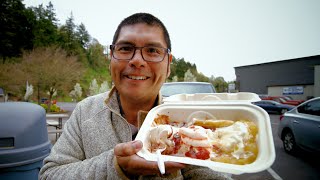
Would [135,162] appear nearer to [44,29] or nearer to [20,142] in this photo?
[20,142]

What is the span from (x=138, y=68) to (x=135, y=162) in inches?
25.1

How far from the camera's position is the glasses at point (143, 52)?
144 cm

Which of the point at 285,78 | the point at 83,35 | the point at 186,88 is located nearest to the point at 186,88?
the point at 186,88

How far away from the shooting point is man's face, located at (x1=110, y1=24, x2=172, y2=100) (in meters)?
1.42

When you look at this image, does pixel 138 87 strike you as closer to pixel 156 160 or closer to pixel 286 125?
pixel 156 160

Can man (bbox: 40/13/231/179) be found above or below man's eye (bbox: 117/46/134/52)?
below

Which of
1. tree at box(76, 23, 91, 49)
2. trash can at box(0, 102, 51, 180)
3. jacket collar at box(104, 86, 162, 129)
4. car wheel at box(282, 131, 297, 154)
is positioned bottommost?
car wheel at box(282, 131, 297, 154)

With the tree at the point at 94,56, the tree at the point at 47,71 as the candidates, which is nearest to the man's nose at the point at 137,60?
the tree at the point at 47,71

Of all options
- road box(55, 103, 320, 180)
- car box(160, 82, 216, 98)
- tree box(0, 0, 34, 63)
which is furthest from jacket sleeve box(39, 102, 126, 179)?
tree box(0, 0, 34, 63)

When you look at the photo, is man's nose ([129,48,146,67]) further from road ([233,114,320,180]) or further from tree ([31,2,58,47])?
tree ([31,2,58,47])

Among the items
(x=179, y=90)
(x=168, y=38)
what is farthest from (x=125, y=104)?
(x=179, y=90)

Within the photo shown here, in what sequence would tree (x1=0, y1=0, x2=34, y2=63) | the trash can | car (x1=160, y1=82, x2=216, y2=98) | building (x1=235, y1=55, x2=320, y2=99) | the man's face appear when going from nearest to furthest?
the man's face < the trash can < car (x1=160, y1=82, x2=216, y2=98) < building (x1=235, y1=55, x2=320, y2=99) < tree (x1=0, y1=0, x2=34, y2=63)

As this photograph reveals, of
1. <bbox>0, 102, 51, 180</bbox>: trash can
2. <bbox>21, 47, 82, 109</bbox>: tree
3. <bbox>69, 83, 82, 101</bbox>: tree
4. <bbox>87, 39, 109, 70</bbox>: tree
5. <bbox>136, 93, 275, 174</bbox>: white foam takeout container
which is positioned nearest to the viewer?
<bbox>136, 93, 275, 174</bbox>: white foam takeout container

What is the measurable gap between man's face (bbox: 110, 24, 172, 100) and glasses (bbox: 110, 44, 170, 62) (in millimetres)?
21
